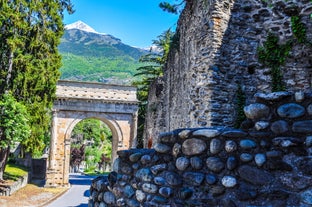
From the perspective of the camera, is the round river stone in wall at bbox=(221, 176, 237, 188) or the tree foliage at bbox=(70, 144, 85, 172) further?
the tree foliage at bbox=(70, 144, 85, 172)

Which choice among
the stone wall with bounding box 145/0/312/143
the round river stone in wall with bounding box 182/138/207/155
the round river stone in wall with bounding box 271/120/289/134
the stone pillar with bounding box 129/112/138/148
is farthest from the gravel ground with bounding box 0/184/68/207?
the round river stone in wall with bounding box 271/120/289/134

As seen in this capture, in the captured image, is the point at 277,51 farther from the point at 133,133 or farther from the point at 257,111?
the point at 133,133

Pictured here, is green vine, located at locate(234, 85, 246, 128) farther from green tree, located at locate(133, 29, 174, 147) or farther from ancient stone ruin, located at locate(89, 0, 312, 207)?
green tree, located at locate(133, 29, 174, 147)

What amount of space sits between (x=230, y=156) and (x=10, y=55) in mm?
15208

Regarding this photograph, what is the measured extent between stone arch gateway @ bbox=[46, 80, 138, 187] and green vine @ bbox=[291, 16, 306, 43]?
16946 mm

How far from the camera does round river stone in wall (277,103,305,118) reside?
2.31 metres

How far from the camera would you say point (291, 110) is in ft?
7.68

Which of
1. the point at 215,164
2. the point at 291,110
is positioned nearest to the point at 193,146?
the point at 215,164

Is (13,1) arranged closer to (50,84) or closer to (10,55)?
(10,55)

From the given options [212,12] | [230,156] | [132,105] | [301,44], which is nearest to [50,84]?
[132,105]

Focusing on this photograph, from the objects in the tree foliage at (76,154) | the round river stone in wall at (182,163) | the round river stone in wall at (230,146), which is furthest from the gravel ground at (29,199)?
the tree foliage at (76,154)

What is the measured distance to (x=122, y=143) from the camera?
22.2m

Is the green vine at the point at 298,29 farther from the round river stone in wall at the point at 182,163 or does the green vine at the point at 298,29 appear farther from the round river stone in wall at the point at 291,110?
the round river stone in wall at the point at 182,163

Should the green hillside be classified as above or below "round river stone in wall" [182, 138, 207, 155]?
above
